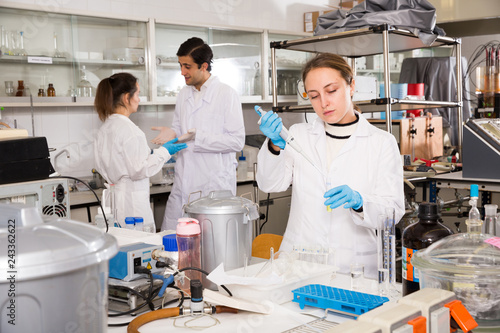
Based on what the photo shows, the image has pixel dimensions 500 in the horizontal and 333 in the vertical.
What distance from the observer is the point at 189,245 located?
1669 millimetres

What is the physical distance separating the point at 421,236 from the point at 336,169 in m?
0.76

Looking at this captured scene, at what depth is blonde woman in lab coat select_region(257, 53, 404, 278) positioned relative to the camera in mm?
2119

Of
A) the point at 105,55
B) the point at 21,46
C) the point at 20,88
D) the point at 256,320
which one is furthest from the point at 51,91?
the point at 256,320

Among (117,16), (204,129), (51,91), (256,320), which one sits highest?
(117,16)

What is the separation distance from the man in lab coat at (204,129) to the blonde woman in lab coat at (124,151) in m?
0.38

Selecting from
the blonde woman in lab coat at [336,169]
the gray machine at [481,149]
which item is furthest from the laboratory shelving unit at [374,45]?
the blonde woman in lab coat at [336,169]

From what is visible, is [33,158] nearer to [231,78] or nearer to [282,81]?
[231,78]

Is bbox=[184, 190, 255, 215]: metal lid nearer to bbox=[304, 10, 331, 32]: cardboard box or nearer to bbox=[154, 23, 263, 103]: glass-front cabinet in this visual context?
bbox=[154, 23, 263, 103]: glass-front cabinet

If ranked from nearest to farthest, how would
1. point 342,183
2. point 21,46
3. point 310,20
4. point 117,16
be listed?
point 342,183 < point 21,46 < point 117,16 < point 310,20

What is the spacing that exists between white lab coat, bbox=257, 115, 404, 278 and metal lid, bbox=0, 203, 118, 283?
1343 millimetres

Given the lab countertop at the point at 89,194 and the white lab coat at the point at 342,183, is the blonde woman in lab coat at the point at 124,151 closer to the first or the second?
the lab countertop at the point at 89,194

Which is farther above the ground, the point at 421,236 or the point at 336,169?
the point at 336,169

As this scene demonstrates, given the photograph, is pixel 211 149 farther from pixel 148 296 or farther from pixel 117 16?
pixel 148 296

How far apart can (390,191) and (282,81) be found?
3.05m
